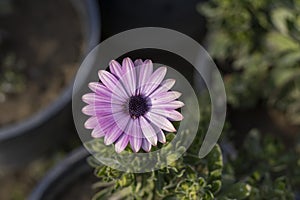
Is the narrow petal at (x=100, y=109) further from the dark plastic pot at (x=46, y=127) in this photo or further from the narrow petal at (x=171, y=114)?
the dark plastic pot at (x=46, y=127)

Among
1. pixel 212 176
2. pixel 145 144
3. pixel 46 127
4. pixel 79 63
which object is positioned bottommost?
pixel 46 127

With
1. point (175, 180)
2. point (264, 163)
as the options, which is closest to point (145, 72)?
point (175, 180)

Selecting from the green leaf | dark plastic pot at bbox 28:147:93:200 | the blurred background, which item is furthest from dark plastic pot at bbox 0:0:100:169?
the green leaf

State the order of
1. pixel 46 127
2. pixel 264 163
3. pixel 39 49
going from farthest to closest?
1. pixel 39 49
2. pixel 46 127
3. pixel 264 163

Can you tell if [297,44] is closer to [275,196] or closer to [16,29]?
[275,196]

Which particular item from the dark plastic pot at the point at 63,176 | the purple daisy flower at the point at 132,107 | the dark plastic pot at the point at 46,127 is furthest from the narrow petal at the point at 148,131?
the dark plastic pot at the point at 46,127

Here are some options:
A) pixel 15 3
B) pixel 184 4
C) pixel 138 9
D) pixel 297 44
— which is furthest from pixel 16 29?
pixel 297 44

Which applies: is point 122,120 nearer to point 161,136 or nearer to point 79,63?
point 161,136
